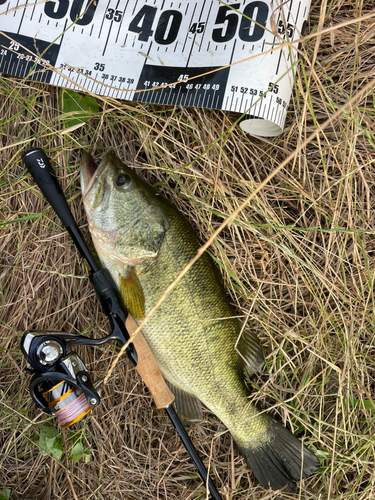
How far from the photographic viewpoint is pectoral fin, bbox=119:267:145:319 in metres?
2.23

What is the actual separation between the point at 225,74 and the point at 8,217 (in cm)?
168

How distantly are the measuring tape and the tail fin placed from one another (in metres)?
1.95

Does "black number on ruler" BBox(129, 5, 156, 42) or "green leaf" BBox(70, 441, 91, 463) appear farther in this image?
"green leaf" BBox(70, 441, 91, 463)

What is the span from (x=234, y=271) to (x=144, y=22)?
1695 millimetres

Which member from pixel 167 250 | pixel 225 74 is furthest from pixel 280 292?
pixel 225 74

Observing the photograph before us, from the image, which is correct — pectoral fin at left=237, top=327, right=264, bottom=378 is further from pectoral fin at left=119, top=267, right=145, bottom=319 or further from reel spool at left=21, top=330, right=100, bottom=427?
reel spool at left=21, top=330, right=100, bottom=427

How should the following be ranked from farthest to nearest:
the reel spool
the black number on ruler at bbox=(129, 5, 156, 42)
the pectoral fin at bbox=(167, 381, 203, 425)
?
the pectoral fin at bbox=(167, 381, 203, 425), the black number on ruler at bbox=(129, 5, 156, 42), the reel spool

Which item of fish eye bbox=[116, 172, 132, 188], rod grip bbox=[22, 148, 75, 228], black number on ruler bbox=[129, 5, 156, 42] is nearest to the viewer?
fish eye bbox=[116, 172, 132, 188]

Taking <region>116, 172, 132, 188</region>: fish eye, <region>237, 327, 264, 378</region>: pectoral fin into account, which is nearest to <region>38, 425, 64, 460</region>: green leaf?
<region>237, 327, 264, 378</region>: pectoral fin

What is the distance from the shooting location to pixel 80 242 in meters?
2.29

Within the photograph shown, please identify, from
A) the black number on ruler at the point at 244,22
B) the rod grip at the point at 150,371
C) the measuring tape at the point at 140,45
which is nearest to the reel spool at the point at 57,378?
the rod grip at the point at 150,371

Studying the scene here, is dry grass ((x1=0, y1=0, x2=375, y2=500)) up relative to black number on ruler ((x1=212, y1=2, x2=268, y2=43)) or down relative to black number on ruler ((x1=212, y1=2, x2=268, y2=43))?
down

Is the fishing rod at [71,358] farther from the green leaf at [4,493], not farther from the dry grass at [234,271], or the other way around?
the green leaf at [4,493]

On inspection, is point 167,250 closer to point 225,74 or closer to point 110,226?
point 110,226
